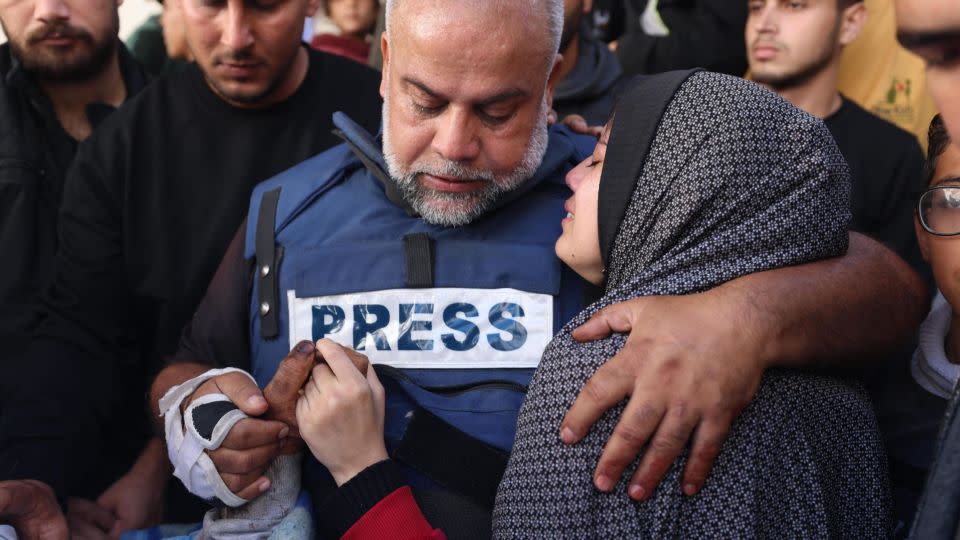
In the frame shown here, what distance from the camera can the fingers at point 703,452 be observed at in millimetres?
1451

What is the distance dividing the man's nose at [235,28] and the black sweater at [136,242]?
0.22m

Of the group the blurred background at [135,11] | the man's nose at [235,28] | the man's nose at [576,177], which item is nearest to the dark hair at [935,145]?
the man's nose at [576,177]

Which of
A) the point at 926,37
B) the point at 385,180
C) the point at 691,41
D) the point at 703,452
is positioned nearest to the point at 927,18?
the point at 926,37

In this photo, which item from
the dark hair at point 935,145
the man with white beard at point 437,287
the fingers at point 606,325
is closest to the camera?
the fingers at point 606,325

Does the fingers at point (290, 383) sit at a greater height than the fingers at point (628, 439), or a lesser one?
lesser

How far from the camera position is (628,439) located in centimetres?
145

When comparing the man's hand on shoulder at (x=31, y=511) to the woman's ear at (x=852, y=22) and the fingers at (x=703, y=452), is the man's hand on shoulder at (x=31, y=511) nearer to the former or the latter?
the fingers at (x=703, y=452)

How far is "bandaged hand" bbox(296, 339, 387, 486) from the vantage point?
70.9 inches

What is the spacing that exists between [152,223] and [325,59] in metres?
0.82

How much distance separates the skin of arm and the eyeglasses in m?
0.31

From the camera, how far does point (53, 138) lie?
315cm

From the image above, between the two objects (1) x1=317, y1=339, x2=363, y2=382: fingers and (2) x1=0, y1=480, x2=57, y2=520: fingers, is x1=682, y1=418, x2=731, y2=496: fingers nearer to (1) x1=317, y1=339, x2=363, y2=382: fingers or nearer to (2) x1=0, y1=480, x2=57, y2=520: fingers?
(1) x1=317, y1=339, x2=363, y2=382: fingers

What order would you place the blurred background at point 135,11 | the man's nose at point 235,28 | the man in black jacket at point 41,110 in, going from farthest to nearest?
the blurred background at point 135,11
the man in black jacket at point 41,110
the man's nose at point 235,28

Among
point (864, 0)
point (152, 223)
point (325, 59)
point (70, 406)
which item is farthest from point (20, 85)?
point (864, 0)
